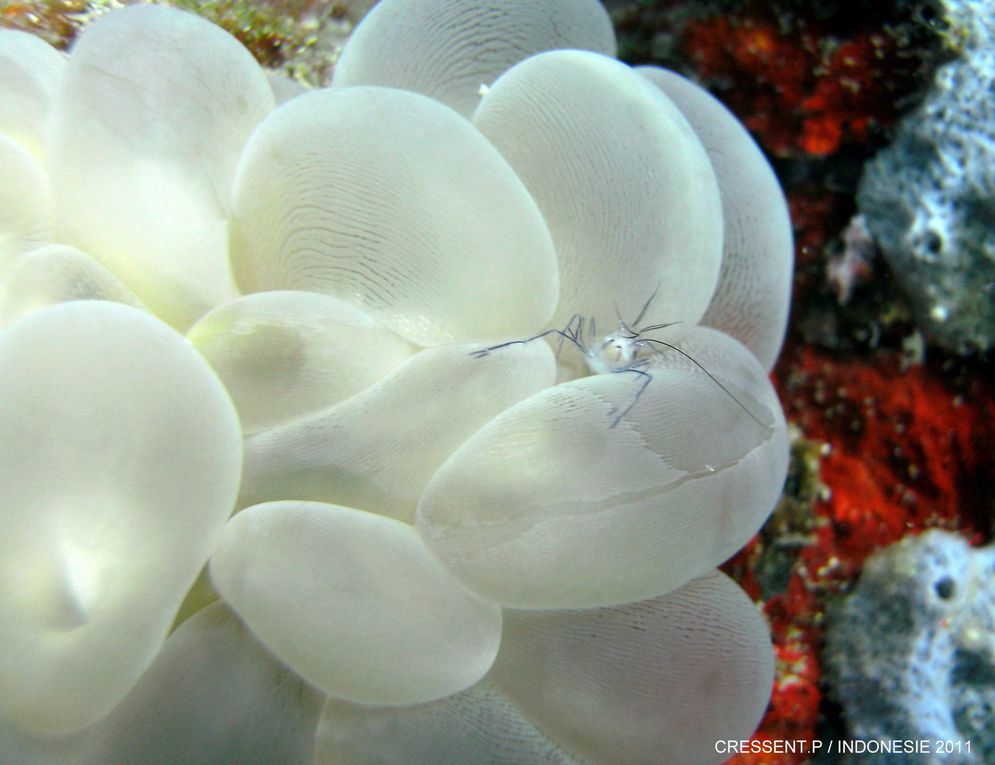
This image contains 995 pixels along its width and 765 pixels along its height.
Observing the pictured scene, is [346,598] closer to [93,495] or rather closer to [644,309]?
[93,495]

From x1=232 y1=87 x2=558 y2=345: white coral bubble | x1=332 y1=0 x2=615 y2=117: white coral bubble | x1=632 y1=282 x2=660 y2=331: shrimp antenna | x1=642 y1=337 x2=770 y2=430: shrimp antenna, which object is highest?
x1=332 y1=0 x2=615 y2=117: white coral bubble

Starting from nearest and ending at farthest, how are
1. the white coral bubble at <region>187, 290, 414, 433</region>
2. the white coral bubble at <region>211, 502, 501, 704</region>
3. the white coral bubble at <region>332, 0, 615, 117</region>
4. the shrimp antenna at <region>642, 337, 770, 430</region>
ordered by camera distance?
the white coral bubble at <region>211, 502, 501, 704</region> → the white coral bubble at <region>187, 290, 414, 433</region> → the shrimp antenna at <region>642, 337, 770, 430</region> → the white coral bubble at <region>332, 0, 615, 117</region>

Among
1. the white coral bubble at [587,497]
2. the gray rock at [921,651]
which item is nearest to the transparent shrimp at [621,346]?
the white coral bubble at [587,497]

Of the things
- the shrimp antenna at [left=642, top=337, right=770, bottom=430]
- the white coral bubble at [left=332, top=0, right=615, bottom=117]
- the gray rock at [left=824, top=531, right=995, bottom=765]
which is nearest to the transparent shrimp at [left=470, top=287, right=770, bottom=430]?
the shrimp antenna at [left=642, top=337, right=770, bottom=430]

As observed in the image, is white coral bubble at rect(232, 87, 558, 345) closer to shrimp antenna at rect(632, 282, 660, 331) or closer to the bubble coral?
the bubble coral

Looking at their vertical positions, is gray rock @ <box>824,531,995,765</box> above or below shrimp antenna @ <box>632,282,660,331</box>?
below

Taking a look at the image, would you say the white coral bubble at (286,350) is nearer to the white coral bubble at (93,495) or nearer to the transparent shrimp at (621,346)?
the white coral bubble at (93,495)
